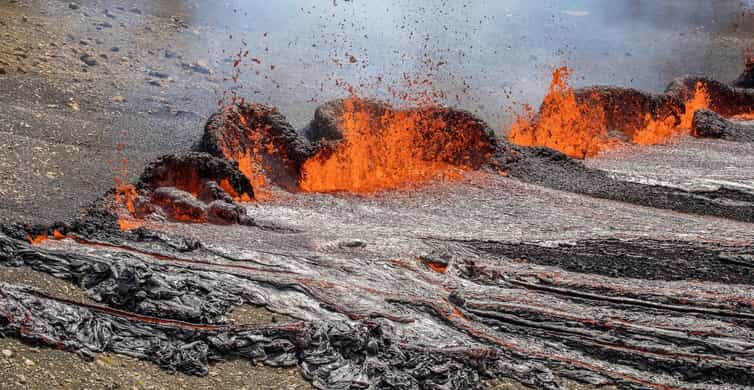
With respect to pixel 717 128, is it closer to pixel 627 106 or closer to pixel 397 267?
pixel 627 106

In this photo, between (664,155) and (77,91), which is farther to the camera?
(664,155)

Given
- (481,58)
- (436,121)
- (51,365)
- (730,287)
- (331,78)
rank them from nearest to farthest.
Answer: (51,365), (730,287), (436,121), (331,78), (481,58)

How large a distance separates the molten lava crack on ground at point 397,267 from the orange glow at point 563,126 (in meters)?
2.19

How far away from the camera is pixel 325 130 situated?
12.6 m

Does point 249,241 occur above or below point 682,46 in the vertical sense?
below

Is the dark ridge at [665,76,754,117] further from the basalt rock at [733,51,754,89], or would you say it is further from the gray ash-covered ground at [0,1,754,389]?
the gray ash-covered ground at [0,1,754,389]

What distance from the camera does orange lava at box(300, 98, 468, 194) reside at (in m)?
10.9

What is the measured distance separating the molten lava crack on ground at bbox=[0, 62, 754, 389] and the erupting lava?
2183 mm

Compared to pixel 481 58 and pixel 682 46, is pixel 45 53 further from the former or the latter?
pixel 682 46

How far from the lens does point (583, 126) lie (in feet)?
48.3

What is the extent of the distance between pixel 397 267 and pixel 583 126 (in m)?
8.34

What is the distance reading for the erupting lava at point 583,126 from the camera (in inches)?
559

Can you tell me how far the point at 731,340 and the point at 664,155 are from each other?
24.9 feet

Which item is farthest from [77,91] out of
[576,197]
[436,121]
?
[576,197]
